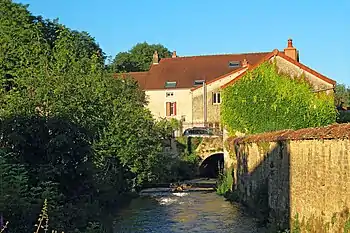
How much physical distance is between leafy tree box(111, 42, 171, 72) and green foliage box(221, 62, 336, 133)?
5516cm

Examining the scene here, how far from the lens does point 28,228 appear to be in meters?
10.6

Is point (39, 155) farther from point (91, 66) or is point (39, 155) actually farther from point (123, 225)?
point (91, 66)

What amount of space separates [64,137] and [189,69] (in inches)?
1693

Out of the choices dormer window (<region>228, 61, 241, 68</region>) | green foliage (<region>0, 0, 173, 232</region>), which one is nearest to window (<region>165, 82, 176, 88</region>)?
dormer window (<region>228, 61, 241, 68</region>)

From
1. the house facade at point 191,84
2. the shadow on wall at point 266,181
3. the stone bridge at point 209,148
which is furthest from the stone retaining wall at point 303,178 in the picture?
the house facade at point 191,84

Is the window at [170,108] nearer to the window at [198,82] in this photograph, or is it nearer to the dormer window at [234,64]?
the window at [198,82]

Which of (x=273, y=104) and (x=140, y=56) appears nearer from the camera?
(x=273, y=104)

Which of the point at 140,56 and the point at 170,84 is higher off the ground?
the point at 140,56

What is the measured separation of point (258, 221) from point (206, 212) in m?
4.03

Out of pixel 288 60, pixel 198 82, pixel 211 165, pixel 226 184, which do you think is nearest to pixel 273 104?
pixel 288 60

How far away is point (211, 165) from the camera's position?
46125 mm

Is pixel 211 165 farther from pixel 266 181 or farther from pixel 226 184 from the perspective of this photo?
pixel 266 181

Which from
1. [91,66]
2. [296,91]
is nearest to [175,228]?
[91,66]

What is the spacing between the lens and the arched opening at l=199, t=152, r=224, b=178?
43.8 metres
